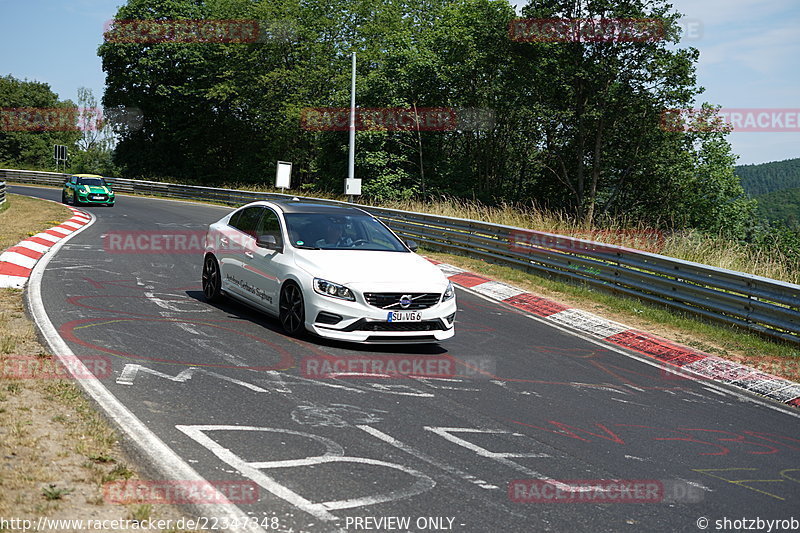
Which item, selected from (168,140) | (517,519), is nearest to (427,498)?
(517,519)

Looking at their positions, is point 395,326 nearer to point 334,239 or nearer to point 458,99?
point 334,239

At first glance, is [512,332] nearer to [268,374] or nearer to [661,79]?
[268,374]

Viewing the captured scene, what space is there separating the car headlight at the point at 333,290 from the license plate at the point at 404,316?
474mm

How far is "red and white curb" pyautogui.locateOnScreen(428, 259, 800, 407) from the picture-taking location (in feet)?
30.5

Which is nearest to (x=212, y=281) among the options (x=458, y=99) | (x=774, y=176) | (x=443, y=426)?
(x=443, y=426)

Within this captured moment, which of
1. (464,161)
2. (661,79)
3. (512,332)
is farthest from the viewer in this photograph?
(464,161)

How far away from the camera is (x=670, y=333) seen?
12.1 metres

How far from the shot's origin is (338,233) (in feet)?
33.8

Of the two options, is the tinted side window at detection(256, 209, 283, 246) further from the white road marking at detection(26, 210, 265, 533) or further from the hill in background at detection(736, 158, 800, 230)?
the hill in background at detection(736, 158, 800, 230)

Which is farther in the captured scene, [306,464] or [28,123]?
[28,123]

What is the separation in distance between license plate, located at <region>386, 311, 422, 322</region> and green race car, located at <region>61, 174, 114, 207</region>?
28688 millimetres

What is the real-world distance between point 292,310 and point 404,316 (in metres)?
1.45

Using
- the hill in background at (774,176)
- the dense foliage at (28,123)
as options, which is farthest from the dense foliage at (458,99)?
the hill in background at (774,176)

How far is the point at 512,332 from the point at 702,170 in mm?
35546
